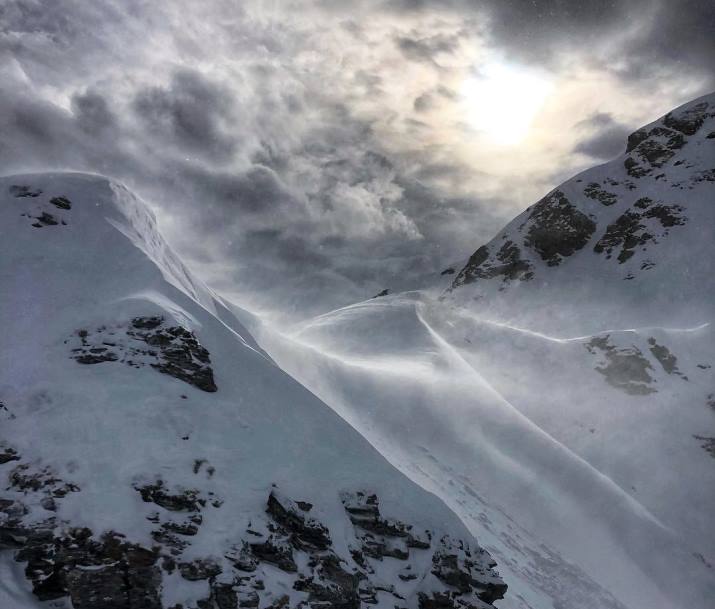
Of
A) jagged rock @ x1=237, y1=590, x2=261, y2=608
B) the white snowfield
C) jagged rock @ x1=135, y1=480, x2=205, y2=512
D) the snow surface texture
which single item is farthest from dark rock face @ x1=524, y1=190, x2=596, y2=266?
jagged rock @ x1=237, y1=590, x2=261, y2=608

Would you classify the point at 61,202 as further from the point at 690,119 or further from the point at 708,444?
the point at 690,119

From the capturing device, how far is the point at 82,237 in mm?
20828

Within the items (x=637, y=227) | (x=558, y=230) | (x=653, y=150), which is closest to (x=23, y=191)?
(x=637, y=227)

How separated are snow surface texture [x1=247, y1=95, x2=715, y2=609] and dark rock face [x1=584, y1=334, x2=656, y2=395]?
14cm

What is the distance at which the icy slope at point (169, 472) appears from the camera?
11047 millimetres

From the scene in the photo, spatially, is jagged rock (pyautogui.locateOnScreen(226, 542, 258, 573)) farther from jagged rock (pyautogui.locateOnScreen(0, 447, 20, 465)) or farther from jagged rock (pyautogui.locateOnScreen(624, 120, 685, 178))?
jagged rock (pyautogui.locateOnScreen(624, 120, 685, 178))

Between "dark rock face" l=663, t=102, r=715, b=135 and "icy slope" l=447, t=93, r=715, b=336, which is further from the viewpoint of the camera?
"dark rock face" l=663, t=102, r=715, b=135

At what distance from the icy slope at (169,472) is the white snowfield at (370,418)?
75mm

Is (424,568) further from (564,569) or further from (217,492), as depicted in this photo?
(564,569)

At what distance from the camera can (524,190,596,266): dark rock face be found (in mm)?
96750

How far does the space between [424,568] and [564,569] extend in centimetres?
1544

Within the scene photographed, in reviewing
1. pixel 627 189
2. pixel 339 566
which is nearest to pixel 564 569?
pixel 339 566

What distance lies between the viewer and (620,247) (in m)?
89.9

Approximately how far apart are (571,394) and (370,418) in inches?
1159
